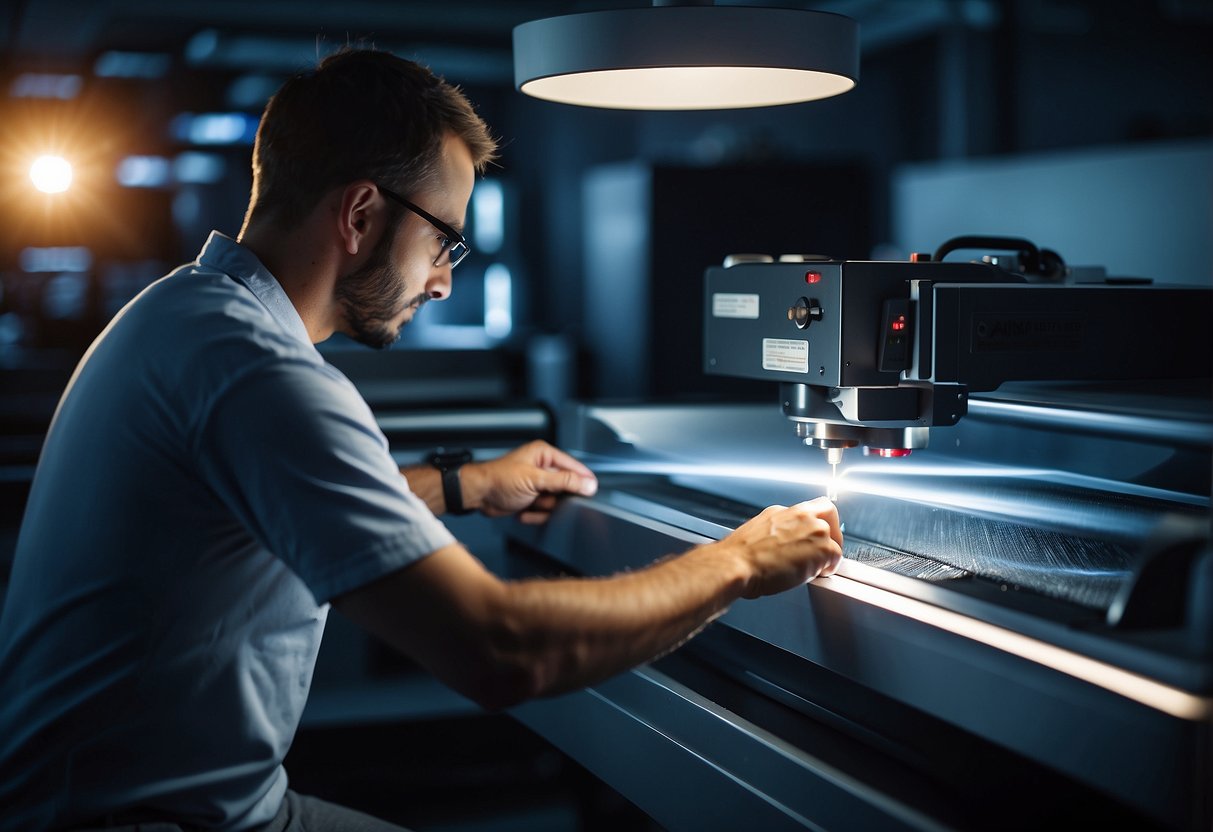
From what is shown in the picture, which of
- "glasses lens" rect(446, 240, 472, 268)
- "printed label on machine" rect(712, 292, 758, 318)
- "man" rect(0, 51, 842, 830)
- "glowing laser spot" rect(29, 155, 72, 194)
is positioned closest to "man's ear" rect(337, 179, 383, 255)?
"man" rect(0, 51, 842, 830)

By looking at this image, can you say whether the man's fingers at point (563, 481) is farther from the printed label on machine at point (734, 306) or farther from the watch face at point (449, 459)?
the printed label on machine at point (734, 306)

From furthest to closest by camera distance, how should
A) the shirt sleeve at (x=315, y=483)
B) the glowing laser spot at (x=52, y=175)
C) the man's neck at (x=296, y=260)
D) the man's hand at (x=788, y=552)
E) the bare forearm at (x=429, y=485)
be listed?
the glowing laser spot at (x=52, y=175)
the bare forearm at (x=429, y=485)
the man's neck at (x=296, y=260)
the man's hand at (x=788, y=552)
the shirt sleeve at (x=315, y=483)

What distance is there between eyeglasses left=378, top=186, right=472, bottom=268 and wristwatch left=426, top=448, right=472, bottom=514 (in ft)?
1.17

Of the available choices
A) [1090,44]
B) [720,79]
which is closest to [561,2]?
[1090,44]

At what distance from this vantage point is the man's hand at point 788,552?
111 cm

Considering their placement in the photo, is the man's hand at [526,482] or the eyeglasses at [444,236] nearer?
the eyeglasses at [444,236]

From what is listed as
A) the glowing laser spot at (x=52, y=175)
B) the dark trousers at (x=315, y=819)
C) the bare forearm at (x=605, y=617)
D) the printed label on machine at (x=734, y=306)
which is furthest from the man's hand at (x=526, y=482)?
the glowing laser spot at (x=52, y=175)

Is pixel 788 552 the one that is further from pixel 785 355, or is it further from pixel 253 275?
pixel 253 275

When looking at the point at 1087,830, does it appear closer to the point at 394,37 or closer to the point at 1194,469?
the point at 1194,469

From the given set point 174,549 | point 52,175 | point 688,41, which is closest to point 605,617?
point 174,549

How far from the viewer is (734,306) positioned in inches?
55.4

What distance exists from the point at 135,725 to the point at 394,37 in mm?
5643

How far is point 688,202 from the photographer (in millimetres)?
3748

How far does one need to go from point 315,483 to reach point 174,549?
0.20m
